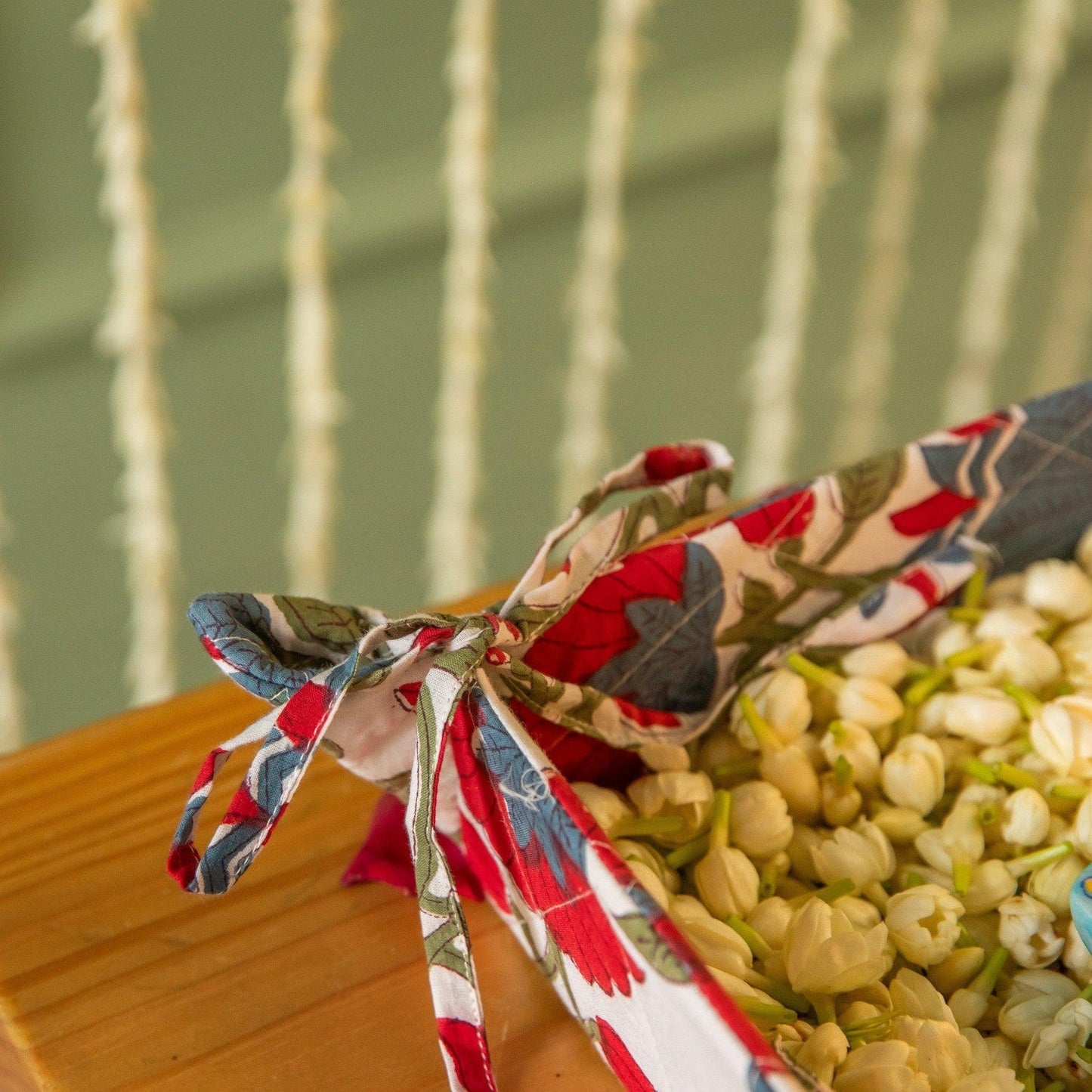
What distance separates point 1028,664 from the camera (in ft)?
1.33

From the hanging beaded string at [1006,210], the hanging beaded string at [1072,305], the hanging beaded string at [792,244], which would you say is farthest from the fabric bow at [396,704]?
the hanging beaded string at [1072,305]

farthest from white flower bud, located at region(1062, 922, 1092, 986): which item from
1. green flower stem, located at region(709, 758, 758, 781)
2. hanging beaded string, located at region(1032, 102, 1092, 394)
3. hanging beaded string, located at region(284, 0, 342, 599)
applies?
hanging beaded string, located at region(1032, 102, 1092, 394)

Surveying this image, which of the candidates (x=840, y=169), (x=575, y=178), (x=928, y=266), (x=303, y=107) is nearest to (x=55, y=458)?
(x=303, y=107)

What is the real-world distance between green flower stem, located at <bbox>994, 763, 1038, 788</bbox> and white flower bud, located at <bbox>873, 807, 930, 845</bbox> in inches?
1.1

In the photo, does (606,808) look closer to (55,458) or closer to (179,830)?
(179,830)

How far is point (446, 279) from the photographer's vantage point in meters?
0.87

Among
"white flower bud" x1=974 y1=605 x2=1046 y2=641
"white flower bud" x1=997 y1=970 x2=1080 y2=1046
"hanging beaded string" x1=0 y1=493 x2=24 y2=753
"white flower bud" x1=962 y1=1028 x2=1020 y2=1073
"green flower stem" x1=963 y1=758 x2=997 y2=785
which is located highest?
"white flower bud" x1=974 y1=605 x2=1046 y2=641

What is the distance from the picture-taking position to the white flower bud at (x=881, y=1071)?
28cm

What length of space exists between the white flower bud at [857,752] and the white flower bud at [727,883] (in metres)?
0.05

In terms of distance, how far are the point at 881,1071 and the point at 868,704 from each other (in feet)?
0.44

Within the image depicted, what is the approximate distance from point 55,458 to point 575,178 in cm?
41

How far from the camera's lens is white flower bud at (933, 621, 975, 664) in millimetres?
420

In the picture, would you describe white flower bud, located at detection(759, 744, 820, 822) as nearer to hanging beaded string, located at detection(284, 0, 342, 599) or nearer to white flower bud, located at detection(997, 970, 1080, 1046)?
white flower bud, located at detection(997, 970, 1080, 1046)

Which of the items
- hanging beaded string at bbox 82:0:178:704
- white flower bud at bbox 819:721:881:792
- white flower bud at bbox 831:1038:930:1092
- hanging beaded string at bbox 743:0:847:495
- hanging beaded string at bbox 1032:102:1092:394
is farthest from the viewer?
hanging beaded string at bbox 1032:102:1092:394
